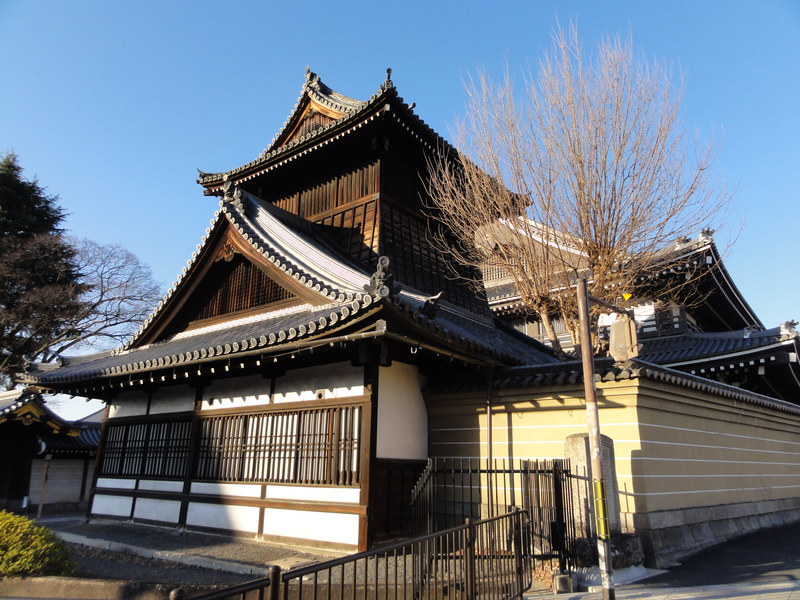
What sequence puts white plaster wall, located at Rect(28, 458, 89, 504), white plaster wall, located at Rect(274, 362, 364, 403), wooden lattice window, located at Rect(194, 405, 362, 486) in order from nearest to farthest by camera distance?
wooden lattice window, located at Rect(194, 405, 362, 486)
white plaster wall, located at Rect(274, 362, 364, 403)
white plaster wall, located at Rect(28, 458, 89, 504)

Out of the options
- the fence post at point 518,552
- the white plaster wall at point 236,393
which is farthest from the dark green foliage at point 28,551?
the fence post at point 518,552

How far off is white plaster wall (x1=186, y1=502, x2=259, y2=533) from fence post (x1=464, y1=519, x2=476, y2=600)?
578 cm

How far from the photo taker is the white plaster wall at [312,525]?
872cm

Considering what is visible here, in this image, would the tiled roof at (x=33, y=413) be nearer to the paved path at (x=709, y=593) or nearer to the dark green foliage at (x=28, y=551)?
the dark green foliage at (x=28, y=551)

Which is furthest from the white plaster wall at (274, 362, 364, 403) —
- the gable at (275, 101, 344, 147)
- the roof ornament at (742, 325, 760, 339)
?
the roof ornament at (742, 325, 760, 339)

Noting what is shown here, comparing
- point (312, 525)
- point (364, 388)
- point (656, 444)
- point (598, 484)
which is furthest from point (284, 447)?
point (656, 444)

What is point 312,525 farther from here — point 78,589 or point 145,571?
point 78,589

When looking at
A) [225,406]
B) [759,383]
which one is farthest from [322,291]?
[759,383]

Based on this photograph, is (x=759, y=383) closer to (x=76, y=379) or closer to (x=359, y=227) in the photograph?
(x=359, y=227)

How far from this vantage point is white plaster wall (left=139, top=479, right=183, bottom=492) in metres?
11.6

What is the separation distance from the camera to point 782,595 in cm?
683

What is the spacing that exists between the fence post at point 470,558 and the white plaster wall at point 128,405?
10.6 m

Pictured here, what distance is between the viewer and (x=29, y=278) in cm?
2666

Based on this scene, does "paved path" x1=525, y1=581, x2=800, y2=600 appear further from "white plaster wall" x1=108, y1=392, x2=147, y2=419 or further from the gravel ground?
"white plaster wall" x1=108, y1=392, x2=147, y2=419
